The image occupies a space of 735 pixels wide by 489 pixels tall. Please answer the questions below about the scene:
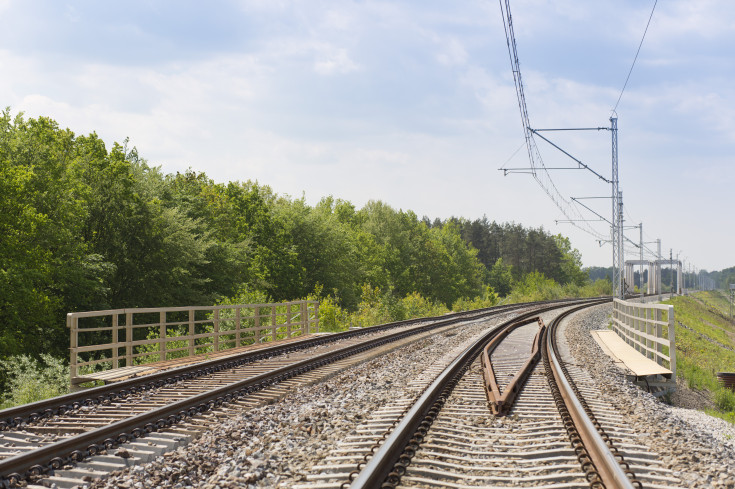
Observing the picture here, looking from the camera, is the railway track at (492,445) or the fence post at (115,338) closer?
the railway track at (492,445)

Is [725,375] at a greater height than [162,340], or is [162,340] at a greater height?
[162,340]

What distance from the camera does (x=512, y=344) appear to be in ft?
57.9

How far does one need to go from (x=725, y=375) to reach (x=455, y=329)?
9.48m

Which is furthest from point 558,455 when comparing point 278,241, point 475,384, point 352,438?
point 278,241

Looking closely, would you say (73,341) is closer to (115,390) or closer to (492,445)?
(115,390)

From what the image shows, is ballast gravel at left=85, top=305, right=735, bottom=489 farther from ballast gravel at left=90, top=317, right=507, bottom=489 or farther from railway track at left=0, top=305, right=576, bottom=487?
railway track at left=0, top=305, right=576, bottom=487

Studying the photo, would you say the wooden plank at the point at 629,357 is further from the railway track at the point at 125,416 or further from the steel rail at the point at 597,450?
the railway track at the point at 125,416

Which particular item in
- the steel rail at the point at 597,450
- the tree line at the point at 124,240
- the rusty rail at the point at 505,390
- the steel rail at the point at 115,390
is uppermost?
the tree line at the point at 124,240

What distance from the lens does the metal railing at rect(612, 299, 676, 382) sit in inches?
495

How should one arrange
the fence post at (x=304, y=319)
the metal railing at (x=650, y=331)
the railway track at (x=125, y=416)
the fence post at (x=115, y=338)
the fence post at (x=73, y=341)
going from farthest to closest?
the fence post at (x=304, y=319), the metal railing at (x=650, y=331), the fence post at (x=115, y=338), the fence post at (x=73, y=341), the railway track at (x=125, y=416)

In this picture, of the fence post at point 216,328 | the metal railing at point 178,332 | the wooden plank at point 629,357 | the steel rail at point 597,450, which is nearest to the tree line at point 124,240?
the metal railing at point 178,332

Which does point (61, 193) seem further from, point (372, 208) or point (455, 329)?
point (372, 208)

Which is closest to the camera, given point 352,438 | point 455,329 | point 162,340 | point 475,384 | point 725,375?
point 352,438

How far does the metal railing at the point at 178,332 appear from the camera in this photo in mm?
11500
